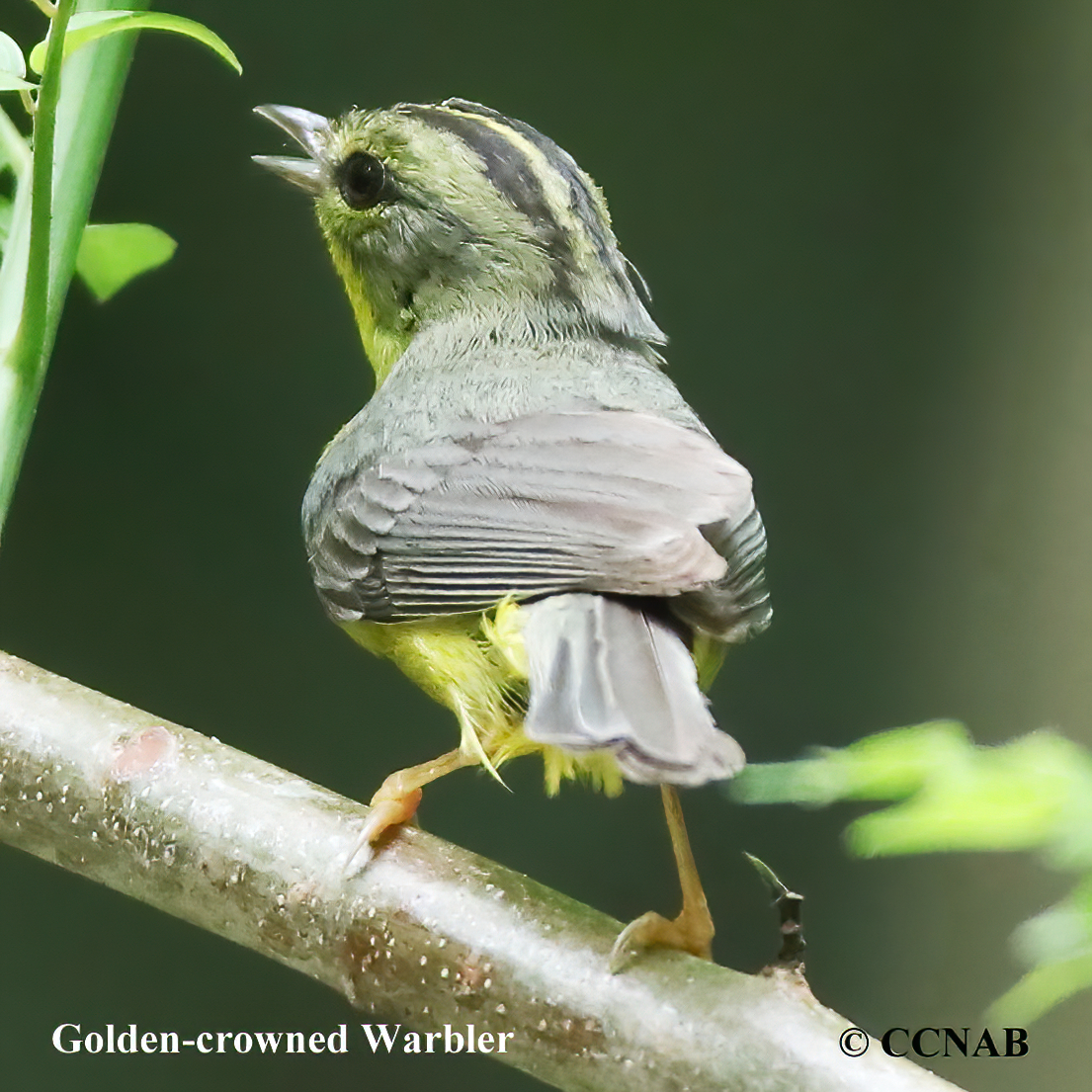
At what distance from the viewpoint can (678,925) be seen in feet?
2.99

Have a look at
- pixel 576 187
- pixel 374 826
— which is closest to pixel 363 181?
pixel 576 187

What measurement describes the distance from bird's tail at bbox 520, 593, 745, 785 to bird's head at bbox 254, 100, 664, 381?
48 cm

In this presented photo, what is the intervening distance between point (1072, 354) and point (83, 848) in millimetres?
1668

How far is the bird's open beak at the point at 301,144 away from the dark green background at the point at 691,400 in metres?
0.70

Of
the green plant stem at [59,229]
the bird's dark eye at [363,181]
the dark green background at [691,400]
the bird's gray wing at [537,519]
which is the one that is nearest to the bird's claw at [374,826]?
the bird's gray wing at [537,519]

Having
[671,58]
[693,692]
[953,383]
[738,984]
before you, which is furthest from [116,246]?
[953,383]

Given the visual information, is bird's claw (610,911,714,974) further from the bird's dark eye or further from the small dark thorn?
the bird's dark eye

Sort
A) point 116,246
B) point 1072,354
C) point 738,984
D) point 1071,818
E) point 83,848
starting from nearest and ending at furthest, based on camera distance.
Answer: point 1071,818, point 738,984, point 83,848, point 116,246, point 1072,354

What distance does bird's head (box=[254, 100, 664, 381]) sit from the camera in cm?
127

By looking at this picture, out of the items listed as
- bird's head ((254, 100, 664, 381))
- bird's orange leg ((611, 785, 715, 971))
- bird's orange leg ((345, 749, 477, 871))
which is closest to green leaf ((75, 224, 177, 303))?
bird's head ((254, 100, 664, 381))

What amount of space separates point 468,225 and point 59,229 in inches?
15.9

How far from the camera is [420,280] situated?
4.35ft

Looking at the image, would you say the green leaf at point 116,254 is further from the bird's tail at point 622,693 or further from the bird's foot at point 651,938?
the bird's foot at point 651,938

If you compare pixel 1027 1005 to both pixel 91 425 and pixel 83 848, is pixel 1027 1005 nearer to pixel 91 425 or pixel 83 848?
pixel 83 848
